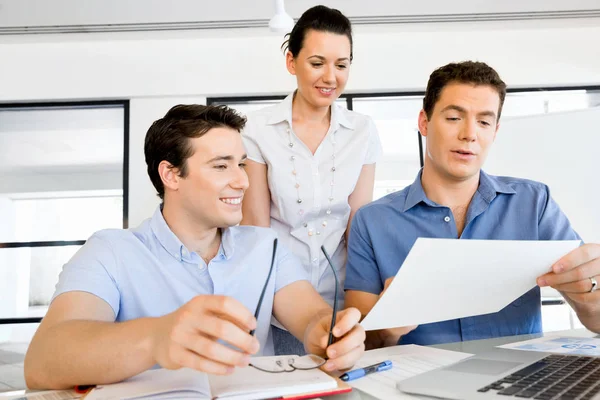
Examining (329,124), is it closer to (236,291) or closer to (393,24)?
(236,291)

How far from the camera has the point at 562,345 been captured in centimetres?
109

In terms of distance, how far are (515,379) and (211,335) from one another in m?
0.48

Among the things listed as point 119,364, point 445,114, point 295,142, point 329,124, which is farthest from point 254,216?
point 119,364

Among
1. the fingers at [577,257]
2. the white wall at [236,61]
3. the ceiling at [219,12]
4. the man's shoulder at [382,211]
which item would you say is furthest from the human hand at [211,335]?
the white wall at [236,61]

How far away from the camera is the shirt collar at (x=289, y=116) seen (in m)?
1.90

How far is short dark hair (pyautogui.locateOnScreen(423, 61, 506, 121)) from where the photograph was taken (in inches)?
63.0

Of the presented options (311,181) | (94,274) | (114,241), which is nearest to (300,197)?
(311,181)

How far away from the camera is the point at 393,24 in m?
4.40

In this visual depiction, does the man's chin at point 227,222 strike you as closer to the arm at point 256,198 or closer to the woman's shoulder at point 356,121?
the arm at point 256,198

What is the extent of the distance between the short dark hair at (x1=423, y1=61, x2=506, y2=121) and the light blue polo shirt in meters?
0.74

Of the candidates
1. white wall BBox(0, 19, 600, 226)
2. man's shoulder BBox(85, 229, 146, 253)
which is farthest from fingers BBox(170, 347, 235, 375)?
white wall BBox(0, 19, 600, 226)

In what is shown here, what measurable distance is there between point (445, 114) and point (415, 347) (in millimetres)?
789

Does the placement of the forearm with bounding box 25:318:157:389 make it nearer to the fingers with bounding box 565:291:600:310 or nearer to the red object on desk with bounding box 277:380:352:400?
the red object on desk with bounding box 277:380:352:400

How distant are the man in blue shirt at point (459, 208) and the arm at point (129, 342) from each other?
2.59 ft
